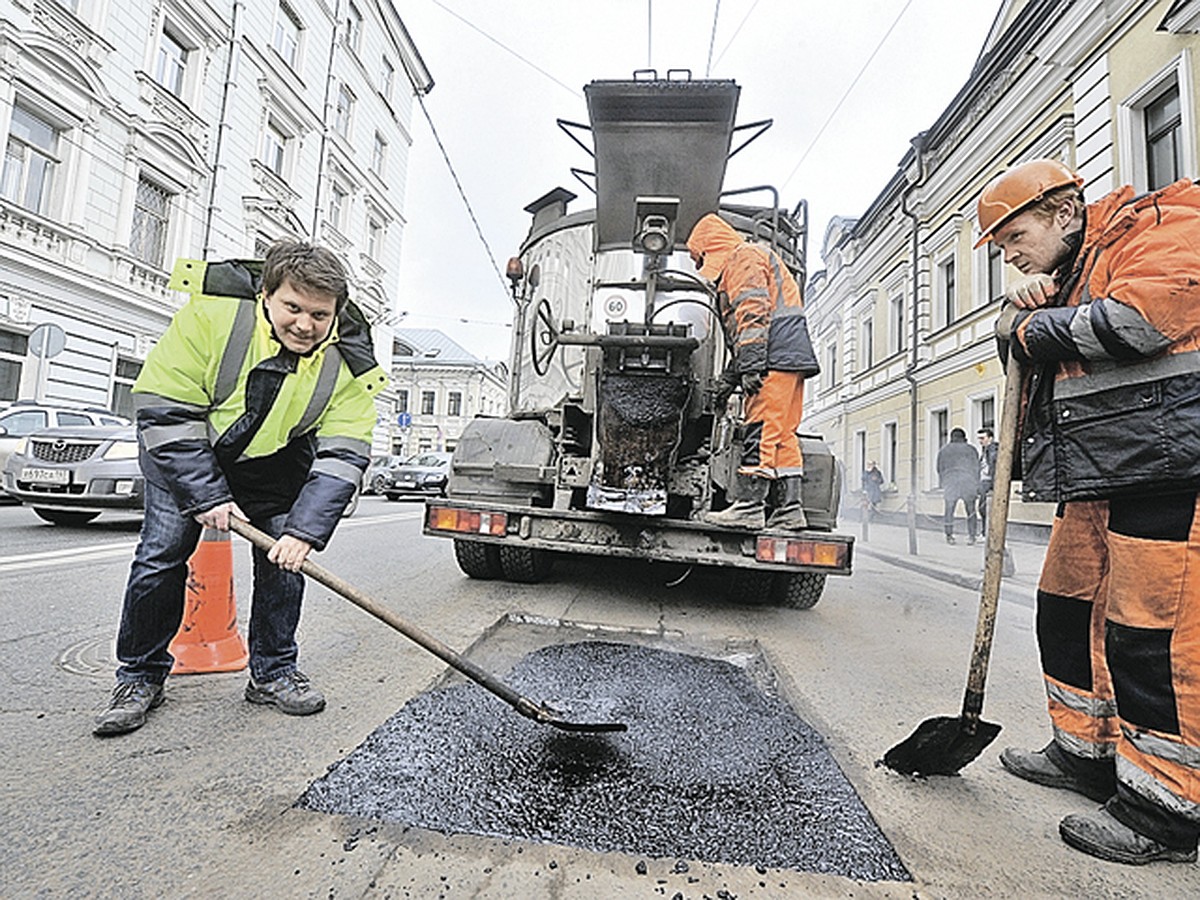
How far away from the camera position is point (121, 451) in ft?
21.3

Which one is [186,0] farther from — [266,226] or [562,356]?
[562,356]

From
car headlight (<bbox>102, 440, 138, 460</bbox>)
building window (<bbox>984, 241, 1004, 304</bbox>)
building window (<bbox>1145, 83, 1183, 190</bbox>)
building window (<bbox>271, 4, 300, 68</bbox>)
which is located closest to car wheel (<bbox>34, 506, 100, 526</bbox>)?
car headlight (<bbox>102, 440, 138, 460</bbox>)

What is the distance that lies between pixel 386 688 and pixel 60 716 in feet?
3.14

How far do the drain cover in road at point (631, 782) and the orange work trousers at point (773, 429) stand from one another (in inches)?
61.4

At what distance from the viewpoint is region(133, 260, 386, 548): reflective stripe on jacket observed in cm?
204

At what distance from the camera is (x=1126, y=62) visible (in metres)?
9.52

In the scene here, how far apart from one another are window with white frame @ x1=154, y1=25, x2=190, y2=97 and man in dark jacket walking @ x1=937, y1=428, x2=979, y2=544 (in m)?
18.7

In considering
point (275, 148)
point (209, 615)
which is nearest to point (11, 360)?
point (275, 148)

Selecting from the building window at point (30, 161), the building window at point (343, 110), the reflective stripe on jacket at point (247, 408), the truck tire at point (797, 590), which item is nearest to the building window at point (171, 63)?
the building window at point (30, 161)

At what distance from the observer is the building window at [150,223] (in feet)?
51.5

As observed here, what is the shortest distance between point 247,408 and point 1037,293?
2.48 m

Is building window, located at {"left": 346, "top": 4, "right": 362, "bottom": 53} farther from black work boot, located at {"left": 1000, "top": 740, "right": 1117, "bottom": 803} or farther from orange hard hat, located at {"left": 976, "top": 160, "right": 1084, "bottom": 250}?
black work boot, located at {"left": 1000, "top": 740, "right": 1117, "bottom": 803}

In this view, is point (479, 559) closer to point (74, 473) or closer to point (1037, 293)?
point (1037, 293)

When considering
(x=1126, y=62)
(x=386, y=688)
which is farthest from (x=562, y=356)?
(x=1126, y=62)
